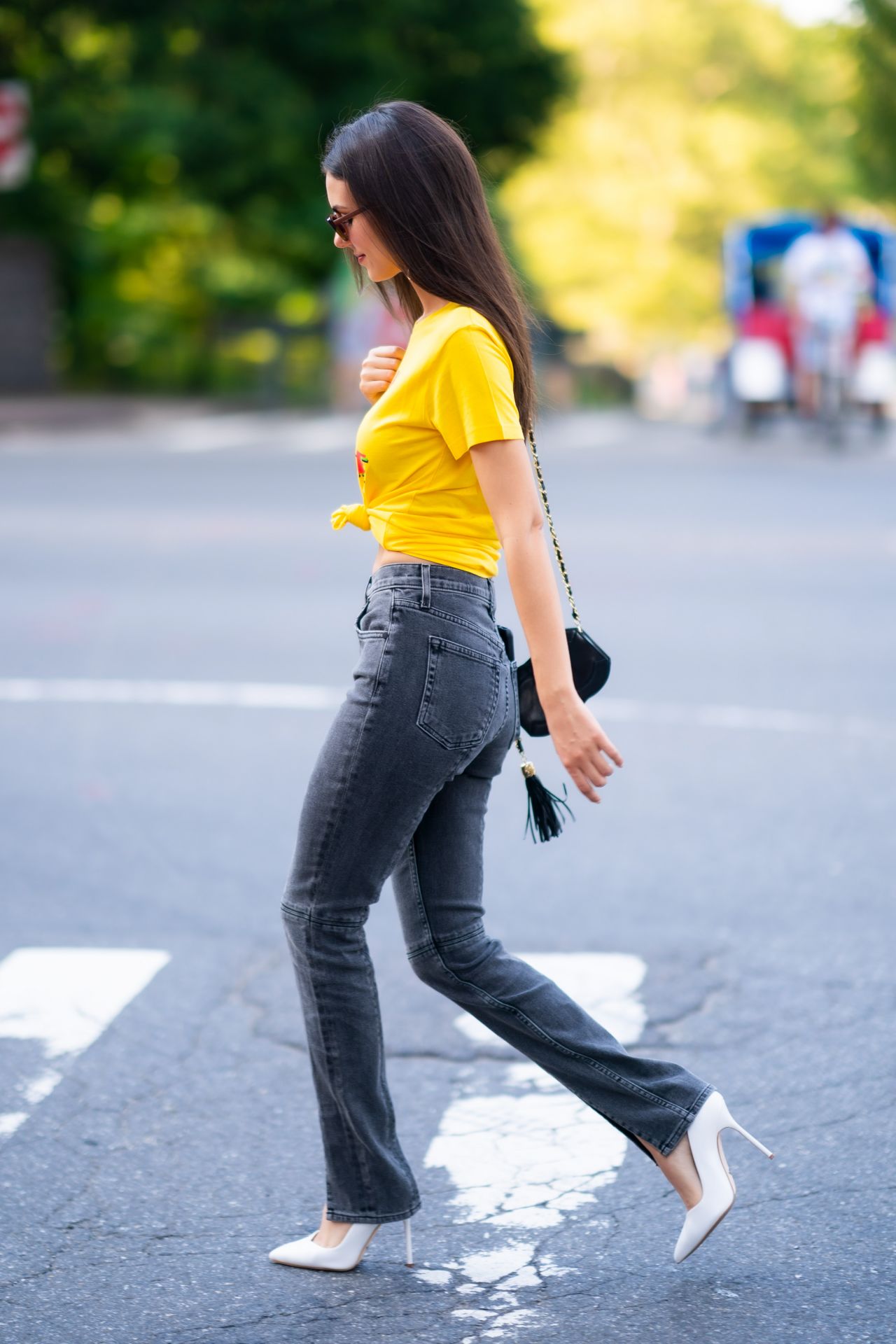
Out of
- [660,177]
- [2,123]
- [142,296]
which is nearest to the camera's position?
[2,123]

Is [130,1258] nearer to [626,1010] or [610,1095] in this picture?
[610,1095]

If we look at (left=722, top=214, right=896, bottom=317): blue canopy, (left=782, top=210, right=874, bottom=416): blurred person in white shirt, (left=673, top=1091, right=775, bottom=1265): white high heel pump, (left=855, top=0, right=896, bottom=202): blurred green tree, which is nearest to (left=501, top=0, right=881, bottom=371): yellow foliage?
(left=855, top=0, right=896, bottom=202): blurred green tree

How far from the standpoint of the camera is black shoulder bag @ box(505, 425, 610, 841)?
3213 mm

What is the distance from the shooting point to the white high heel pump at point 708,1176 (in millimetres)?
3186

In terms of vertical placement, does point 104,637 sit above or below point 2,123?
below

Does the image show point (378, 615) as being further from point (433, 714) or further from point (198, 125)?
point (198, 125)

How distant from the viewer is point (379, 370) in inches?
125

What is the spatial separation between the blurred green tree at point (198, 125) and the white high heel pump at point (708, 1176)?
2447 centimetres

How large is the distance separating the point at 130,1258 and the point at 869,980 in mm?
2163

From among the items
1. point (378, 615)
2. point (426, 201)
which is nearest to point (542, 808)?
point (378, 615)

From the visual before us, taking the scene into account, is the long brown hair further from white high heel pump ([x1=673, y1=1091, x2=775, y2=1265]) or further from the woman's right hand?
white high heel pump ([x1=673, y1=1091, x2=775, y2=1265])

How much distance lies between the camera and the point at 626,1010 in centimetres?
455

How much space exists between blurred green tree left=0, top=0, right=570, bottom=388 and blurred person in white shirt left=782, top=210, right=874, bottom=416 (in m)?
8.63

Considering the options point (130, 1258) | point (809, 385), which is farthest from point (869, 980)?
point (809, 385)
